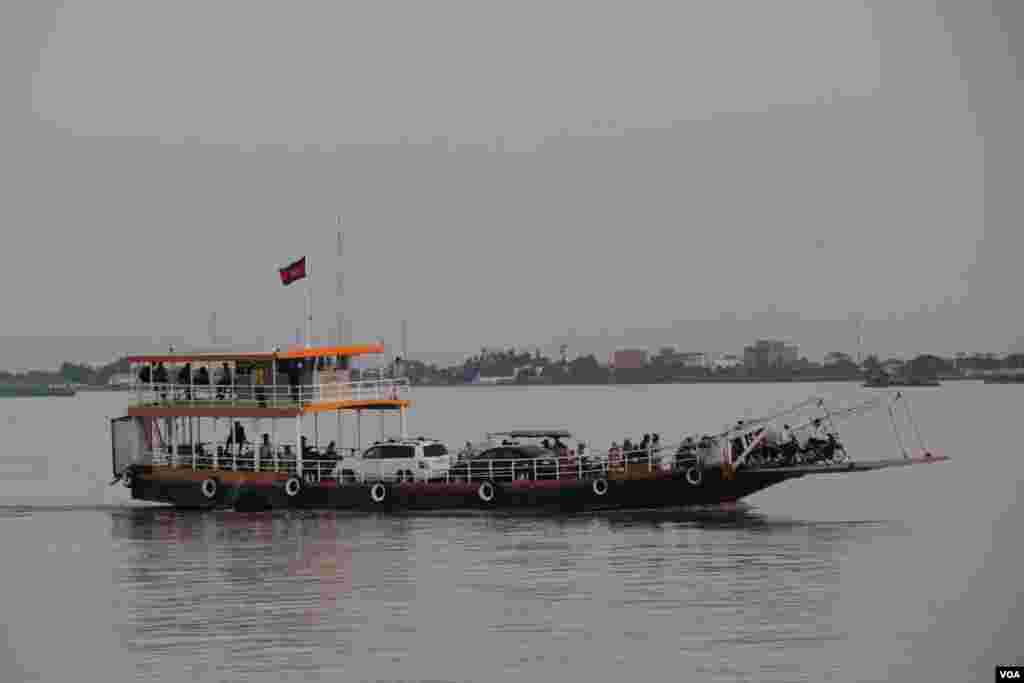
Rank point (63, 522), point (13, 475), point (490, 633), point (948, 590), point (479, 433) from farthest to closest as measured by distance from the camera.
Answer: point (479, 433) < point (13, 475) < point (63, 522) < point (948, 590) < point (490, 633)

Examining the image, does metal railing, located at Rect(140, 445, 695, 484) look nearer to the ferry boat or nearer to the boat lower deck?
the ferry boat

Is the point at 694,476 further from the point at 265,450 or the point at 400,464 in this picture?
the point at 265,450

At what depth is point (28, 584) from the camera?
45.2 meters

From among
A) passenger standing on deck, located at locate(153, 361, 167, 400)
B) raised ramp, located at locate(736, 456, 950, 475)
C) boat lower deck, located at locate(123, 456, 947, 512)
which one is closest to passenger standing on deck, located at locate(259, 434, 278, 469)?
boat lower deck, located at locate(123, 456, 947, 512)

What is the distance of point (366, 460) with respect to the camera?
5881 centimetres

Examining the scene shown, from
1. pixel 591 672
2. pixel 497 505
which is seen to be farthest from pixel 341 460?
pixel 591 672

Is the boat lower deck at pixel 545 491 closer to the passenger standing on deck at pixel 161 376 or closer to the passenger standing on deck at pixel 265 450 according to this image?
the passenger standing on deck at pixel 265 450

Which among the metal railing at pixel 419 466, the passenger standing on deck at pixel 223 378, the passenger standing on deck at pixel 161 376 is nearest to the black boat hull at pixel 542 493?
the metal railing at pixel 419 466

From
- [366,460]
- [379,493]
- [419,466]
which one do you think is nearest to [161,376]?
[366,460]

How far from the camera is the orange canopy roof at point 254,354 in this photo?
59.1 m

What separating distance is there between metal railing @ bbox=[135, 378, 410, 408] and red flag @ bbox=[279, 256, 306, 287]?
4.02 m

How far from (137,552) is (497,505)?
484 inches

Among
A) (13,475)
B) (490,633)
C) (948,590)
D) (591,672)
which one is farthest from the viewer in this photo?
(13,475)

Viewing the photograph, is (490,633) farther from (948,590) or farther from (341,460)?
(341,460)
